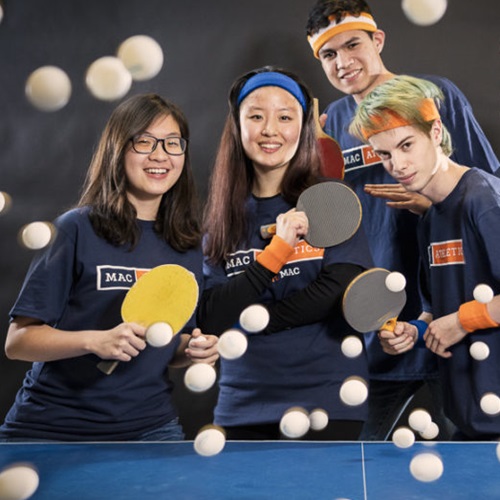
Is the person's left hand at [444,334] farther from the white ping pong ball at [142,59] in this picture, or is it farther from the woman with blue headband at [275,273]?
the white ping pong ball at [142,59]

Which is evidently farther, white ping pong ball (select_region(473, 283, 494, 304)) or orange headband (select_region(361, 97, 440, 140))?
orange headband (select_region(361, 97, 440, 140))

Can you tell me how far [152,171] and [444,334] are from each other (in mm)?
1082

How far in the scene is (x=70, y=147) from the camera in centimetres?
295

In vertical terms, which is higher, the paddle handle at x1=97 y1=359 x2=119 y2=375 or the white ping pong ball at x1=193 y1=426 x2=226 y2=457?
the paddle handle at x1=97 y1=359 x2=119 y2=375

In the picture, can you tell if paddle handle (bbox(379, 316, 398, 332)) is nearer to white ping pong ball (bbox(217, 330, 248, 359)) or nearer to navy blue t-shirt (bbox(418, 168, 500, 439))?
navy blue t-shirt (bbox(418, 168, 500, 439))

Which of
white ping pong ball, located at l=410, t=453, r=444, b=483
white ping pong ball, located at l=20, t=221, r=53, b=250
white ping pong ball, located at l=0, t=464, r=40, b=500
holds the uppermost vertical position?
white ping pong ball, located at l=20, t=221, r=53, b=250

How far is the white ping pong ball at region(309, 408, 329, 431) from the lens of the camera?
7.16 ft

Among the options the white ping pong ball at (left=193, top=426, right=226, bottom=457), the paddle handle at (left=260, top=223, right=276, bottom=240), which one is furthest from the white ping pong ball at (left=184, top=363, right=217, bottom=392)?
the paddle handle at (left=260, top=223, right=276, bottom=240)

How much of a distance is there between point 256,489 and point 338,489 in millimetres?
165

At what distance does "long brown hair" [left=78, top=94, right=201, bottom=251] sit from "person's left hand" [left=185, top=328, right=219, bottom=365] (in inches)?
13.2

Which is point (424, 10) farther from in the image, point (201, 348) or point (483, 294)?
point (201, 348)

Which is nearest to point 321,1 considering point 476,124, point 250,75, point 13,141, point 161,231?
point 250,75

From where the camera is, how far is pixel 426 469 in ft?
4.96

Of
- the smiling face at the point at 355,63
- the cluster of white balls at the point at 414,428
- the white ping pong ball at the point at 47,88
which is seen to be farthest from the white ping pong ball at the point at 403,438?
the white ping pong ball at the point at 47,88
